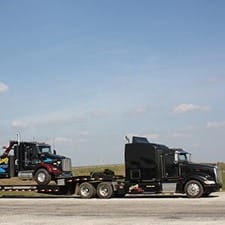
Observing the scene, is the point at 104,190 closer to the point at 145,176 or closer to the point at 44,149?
the point at 145,176

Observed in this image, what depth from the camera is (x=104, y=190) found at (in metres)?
26.3

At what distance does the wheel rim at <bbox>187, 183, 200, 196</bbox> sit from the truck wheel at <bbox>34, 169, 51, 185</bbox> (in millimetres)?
7447

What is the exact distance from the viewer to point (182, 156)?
87.7ft

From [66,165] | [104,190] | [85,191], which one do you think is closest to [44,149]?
[66,165]

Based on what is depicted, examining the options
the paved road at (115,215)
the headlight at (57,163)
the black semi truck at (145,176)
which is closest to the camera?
the paved road at (115,215)

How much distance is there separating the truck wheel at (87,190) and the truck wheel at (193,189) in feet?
16.0

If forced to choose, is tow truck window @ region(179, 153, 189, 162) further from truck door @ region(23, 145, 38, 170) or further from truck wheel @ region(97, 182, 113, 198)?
truck door @ region(23, 145, 38, 170)

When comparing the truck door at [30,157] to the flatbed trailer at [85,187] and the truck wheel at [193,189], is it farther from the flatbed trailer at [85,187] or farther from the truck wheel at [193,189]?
the truck wheel at [193,189]

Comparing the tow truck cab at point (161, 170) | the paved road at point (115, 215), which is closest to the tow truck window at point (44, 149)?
the tow truck cab at point (161, 170)

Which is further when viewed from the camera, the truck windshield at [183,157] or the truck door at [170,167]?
the truck windshield at [183,157]

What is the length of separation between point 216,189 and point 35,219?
1231 centimetres

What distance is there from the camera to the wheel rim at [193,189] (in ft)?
82.9

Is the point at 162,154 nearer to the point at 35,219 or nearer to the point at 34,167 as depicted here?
the point at 34,167

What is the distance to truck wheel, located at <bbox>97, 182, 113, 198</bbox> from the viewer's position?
85.9 feet
